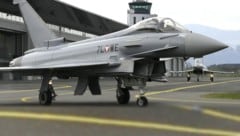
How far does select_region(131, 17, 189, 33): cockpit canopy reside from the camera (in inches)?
619

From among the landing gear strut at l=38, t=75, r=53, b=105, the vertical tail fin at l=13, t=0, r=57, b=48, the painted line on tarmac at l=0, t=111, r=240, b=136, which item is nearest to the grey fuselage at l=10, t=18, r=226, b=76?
the landing gear strut at l=38, t=75, r=53, b=105

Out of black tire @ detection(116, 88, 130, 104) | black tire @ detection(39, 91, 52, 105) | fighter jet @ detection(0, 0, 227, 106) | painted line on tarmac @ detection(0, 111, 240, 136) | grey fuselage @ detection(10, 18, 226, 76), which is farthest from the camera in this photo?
black tire @ detection(116, 88, 130, 104)

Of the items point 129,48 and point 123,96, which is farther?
point 123,96

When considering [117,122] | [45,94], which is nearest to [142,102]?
[45,94]

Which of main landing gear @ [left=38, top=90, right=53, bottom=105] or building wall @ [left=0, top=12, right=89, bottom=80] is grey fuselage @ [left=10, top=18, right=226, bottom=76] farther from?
building wall @ [left=0, top=12, right=89, bottom=80]

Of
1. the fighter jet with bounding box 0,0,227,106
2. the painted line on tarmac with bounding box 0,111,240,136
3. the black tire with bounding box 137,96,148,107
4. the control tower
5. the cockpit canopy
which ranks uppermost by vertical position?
the control tower

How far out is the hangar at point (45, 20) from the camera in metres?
71.8

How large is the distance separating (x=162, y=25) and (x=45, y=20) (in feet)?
→ 217

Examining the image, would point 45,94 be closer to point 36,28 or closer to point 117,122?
point 36,28

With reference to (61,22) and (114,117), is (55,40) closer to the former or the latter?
(114,117)

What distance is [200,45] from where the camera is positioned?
1483 cm

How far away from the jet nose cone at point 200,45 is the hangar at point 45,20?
166 feet

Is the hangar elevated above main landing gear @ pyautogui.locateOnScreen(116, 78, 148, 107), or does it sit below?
above

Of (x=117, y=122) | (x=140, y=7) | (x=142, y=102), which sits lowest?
(x=117, y=122)
